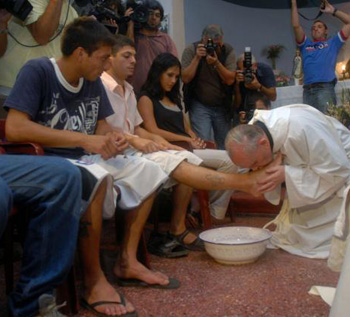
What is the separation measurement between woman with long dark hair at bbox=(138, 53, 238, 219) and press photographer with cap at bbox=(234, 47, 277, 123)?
846mm

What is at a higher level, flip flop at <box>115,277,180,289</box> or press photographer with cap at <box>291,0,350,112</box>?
press photographer with cap at <box>291,0,350,112</box>

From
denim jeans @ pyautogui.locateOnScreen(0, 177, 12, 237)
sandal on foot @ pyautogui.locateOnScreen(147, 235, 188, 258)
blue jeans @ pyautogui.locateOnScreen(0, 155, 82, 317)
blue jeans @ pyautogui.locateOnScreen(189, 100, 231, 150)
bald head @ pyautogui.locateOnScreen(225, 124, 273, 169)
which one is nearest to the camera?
denim jeans @ pyautogui.locateOnScreen(0, 177, 12, 237)

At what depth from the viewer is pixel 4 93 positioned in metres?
2.33

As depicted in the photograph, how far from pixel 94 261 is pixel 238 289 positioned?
23.5 inches

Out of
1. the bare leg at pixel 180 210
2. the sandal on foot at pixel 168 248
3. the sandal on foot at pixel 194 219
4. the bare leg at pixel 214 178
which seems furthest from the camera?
the sandal on foot at pixel 194 219

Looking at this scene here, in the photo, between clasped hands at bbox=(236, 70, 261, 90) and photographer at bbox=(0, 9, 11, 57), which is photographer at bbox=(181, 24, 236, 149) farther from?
photographer at bbox=(0, 9, 11, 57)

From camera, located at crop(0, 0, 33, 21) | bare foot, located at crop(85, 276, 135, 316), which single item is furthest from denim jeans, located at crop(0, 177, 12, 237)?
camera, located at crop(0, 0, 33, 21)

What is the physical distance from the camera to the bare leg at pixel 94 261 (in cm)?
168

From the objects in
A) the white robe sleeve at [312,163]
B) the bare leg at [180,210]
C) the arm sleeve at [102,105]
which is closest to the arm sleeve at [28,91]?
the arm sleeve at [102,105]

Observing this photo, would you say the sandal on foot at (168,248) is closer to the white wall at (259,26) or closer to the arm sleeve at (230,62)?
the arm sleeve at (230,62)

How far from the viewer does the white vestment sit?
2182 millimetres

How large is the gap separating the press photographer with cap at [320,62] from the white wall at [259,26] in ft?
9.71

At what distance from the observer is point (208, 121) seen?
3.76 meters

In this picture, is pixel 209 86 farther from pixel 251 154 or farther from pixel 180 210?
pixel 251 154
